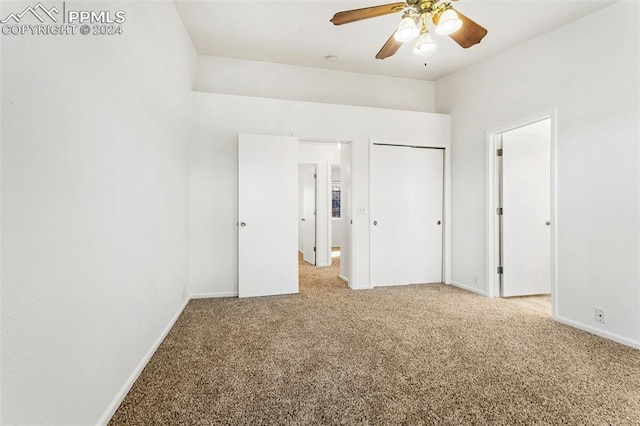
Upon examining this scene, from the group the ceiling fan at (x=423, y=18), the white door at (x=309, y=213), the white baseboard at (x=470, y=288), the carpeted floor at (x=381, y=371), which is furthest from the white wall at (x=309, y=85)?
the carpeted floor at (x=381, y=371)

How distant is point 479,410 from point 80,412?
1.91m

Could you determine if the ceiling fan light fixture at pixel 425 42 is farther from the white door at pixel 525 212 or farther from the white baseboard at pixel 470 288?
the white baseboard at pixel 470 288

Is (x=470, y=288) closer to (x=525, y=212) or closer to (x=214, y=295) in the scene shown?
(x=525, y=212)

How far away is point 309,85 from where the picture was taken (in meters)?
4.11

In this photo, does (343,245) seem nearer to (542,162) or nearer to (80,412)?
(542,162)

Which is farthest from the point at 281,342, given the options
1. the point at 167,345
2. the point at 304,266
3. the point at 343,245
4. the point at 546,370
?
the point at 304,266

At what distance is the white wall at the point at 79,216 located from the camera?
37.4 inches

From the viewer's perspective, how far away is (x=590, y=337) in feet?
8.18

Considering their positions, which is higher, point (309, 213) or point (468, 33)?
point (468, 33)

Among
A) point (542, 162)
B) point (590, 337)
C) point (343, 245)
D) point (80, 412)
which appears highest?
point (542, 162)

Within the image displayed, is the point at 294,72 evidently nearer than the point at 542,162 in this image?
No

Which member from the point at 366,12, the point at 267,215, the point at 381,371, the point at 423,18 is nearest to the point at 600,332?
the point at 381,371

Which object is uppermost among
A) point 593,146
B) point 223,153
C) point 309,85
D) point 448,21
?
point 309,85

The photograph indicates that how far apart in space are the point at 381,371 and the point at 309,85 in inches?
141
